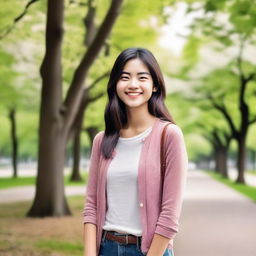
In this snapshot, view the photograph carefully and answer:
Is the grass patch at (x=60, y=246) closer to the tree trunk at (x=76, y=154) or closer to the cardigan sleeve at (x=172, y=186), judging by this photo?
the cardigan sleeve at (x=172, y=186)

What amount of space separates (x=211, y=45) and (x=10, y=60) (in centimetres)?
931

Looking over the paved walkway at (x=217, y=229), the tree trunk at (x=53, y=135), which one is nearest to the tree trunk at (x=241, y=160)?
the paved walkway at (x=217, y=229)

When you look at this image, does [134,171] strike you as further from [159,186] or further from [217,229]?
[217,229]

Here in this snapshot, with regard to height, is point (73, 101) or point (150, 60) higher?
point (150, 60)

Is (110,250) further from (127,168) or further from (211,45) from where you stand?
(211,45)

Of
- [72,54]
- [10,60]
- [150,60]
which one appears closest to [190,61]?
[10,60]

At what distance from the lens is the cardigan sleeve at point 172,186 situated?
8.40ft

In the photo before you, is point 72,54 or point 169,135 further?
point 72,54

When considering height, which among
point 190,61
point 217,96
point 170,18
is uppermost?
point 170,18

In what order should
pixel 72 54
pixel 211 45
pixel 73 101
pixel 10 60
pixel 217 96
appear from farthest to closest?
pixel 217 96
pixel 211 45
pixel 10 60
pixel 72 54
pixel 73 101

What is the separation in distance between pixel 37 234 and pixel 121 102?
7.82 m

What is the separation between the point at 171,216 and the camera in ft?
8.40

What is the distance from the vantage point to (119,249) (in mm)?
2672

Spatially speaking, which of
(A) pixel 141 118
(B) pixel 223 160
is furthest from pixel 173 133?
(B) pixel 223 160
